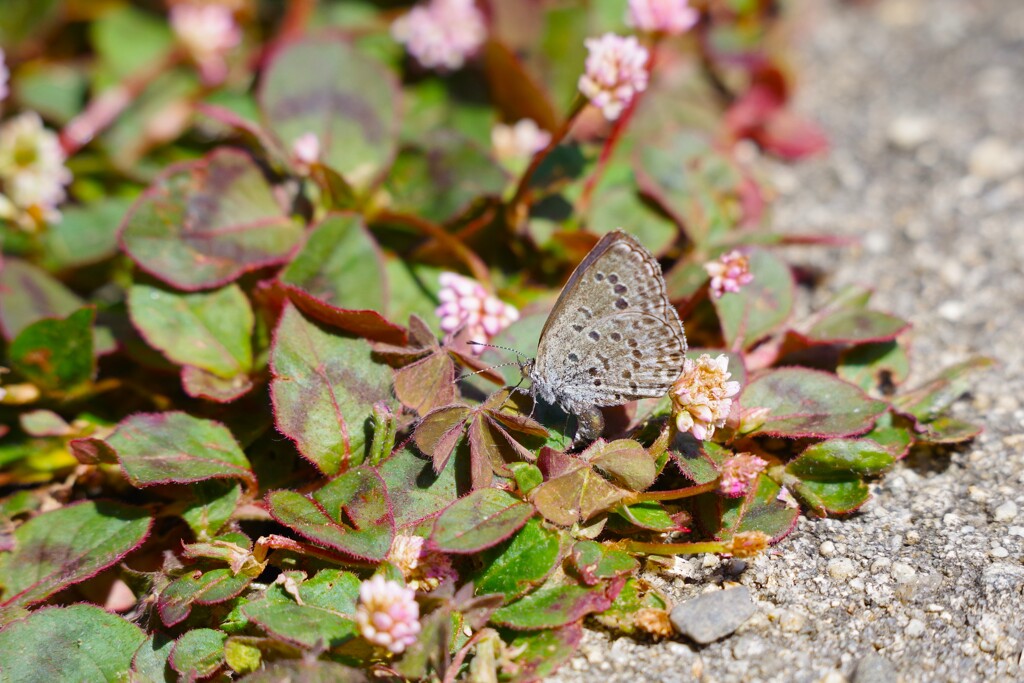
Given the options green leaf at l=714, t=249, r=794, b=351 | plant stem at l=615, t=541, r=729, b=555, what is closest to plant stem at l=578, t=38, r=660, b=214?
green leaf at l=714, t=249, r=794, b=351

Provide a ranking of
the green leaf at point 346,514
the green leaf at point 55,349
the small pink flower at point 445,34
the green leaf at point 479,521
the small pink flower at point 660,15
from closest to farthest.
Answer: the green leaf at point 479,521 → the green leaf at point 346,514 → the green leaf at point 55,349 → the small pink flower at point 660,15 → the small pink flower at point 445,34

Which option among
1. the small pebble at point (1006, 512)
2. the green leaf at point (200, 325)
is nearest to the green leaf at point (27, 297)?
the green leaf at point (200, 325)

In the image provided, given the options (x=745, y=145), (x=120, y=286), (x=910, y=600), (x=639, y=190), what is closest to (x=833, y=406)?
(x=910, y=600)

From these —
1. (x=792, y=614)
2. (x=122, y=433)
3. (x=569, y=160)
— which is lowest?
(x=792, y=614)

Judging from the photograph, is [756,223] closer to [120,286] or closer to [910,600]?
[910,600]

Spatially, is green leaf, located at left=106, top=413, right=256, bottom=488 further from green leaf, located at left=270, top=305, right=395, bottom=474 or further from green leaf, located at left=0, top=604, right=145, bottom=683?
green leaf, located at left=0, top=604, right=145, bottom=683

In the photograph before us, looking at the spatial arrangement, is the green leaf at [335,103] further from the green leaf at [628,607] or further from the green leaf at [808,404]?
the green leaf at [628,607]
